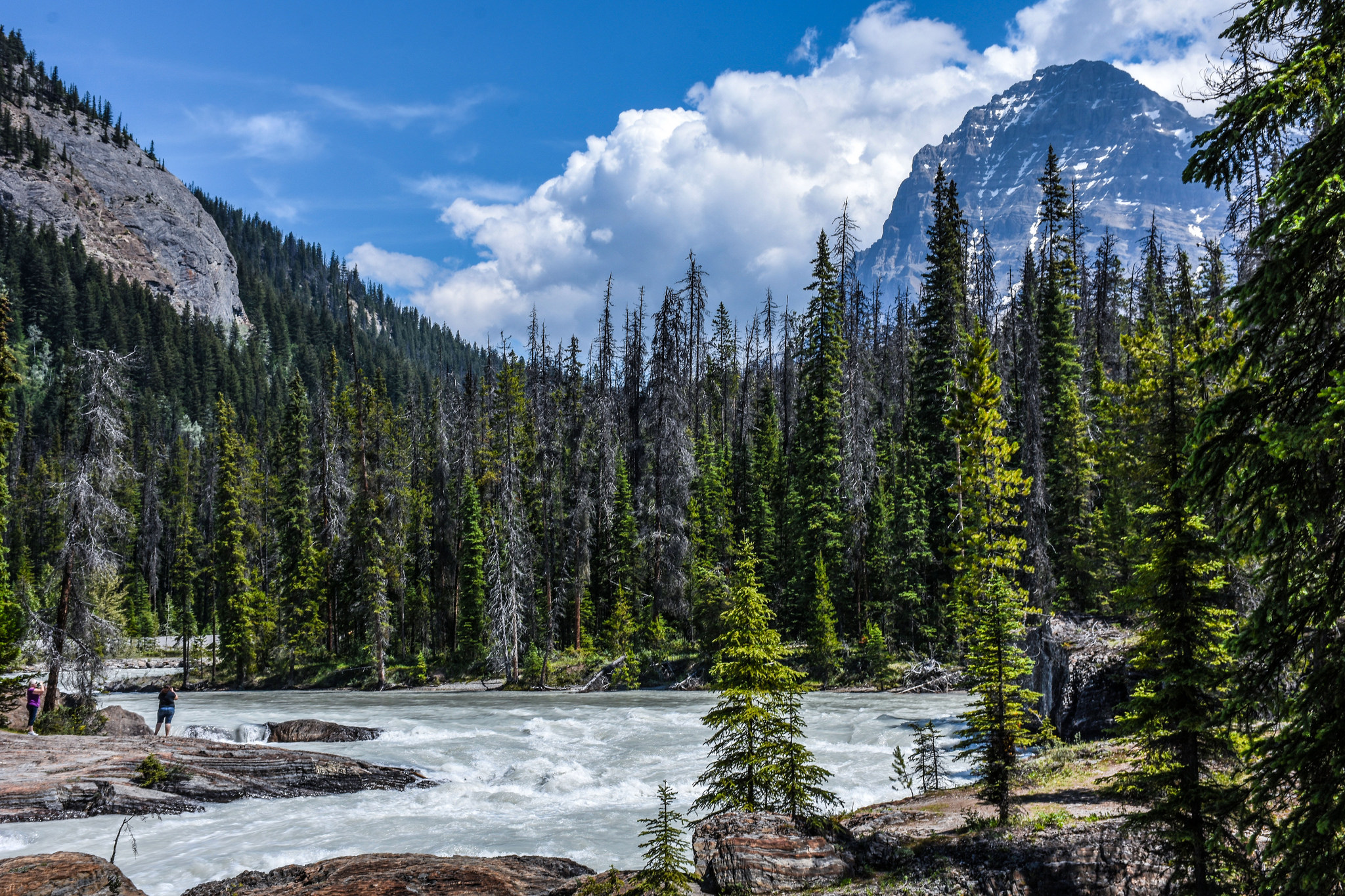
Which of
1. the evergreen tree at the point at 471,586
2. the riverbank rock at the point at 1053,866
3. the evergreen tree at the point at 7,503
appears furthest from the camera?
the evergreen tree at the point at 471,586

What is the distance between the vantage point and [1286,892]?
5.20 metres

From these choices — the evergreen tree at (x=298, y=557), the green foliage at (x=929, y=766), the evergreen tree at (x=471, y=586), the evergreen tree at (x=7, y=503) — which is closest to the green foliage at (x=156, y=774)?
the evergreen tree at (x=7, y=503)

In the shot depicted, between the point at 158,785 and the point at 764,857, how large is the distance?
668 inches

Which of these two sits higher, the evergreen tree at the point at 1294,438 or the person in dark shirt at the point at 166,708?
the evergreen tree at the point at 1294,438

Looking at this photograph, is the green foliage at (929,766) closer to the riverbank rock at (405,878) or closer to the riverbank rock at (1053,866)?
the riverbank rock at (1053,866)

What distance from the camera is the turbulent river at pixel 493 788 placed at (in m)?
15.2

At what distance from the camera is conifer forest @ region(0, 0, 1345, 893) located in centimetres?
600

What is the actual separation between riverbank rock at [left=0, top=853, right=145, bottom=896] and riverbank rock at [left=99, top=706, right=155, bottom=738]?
57.2 feet

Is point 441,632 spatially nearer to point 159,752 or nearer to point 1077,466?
point 159,752

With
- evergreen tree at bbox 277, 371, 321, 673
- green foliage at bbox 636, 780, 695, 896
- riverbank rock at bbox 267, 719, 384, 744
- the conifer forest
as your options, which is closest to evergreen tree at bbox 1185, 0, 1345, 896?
the conifer forest

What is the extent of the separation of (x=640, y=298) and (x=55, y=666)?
147 ft

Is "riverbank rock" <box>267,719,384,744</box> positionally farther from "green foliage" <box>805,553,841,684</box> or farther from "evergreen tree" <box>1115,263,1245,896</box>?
"evergreen tree" <box>1115,263,1245,896</box>

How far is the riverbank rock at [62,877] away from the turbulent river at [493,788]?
2.63 meters

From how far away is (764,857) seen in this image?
32.1ft
